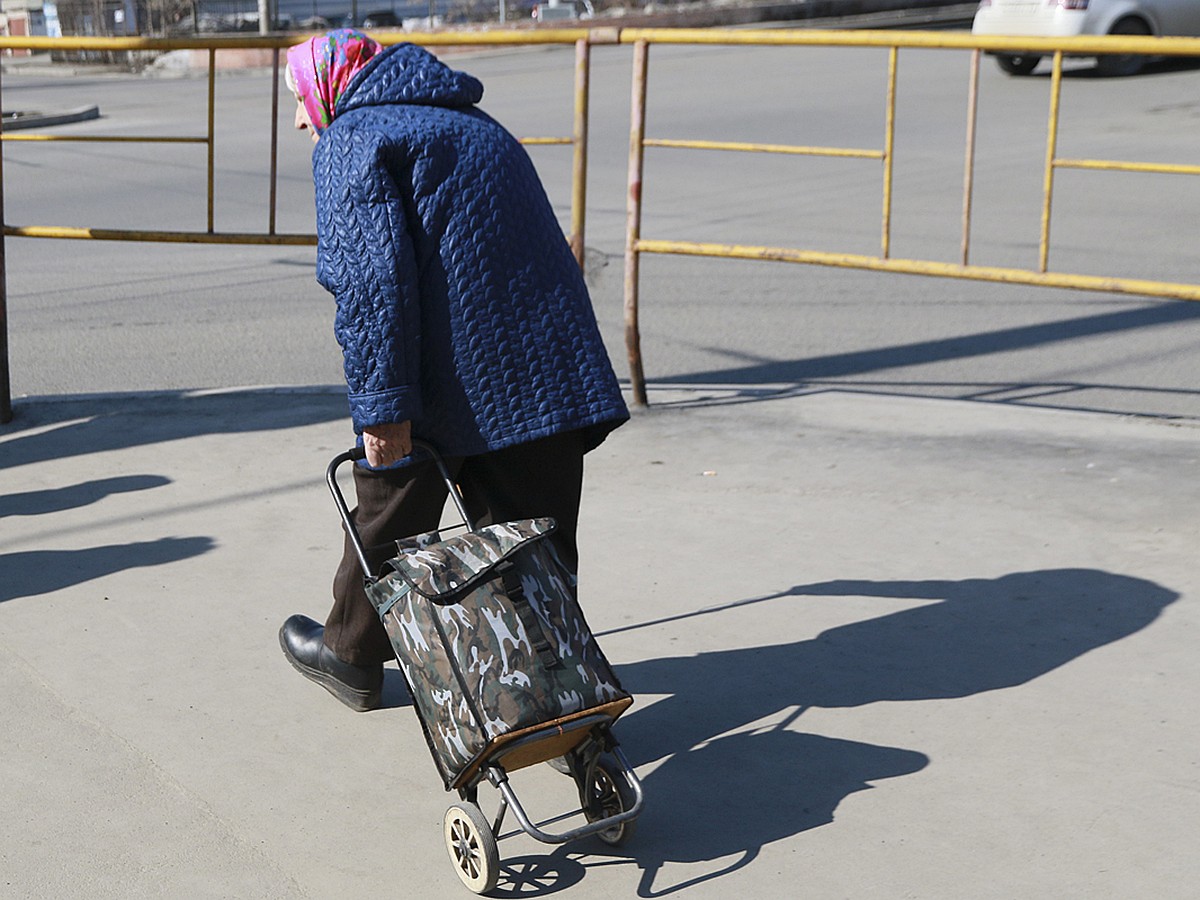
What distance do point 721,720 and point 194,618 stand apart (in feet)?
5.25

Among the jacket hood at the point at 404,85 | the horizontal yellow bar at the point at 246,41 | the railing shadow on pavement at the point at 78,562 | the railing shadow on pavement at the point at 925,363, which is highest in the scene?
the horizontal yellow bar at the point at 246,41

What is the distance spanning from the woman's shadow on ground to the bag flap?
0.61m

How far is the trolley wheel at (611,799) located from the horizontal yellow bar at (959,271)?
124 inches

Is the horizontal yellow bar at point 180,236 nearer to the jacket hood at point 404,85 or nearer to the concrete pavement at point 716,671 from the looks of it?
the concrete pavement at point 716,671

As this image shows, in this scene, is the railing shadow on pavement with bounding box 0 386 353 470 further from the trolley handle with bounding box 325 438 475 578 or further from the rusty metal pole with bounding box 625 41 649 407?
the trolley handle with bounding box 325 438 475 578

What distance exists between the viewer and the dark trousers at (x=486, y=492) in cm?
344

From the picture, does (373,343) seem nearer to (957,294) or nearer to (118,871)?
(118,871)

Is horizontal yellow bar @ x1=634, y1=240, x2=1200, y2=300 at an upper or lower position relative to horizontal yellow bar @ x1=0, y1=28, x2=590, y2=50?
lower

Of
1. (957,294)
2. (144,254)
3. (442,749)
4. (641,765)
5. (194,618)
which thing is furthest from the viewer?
(144,254)

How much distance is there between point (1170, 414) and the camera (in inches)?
259

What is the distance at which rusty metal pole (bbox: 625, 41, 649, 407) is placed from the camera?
623 centimetres

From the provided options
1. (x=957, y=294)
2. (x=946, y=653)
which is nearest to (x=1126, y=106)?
(x=957, y=294)

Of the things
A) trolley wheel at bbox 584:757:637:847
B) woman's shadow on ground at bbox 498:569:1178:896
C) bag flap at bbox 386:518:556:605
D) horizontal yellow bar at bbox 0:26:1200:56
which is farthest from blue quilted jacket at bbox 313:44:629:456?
horizontal yellow bar at bbox 0:26:1200:56

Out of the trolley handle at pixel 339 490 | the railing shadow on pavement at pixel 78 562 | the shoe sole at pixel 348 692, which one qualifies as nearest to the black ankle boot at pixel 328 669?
the shoe sole at pixel 348 692
